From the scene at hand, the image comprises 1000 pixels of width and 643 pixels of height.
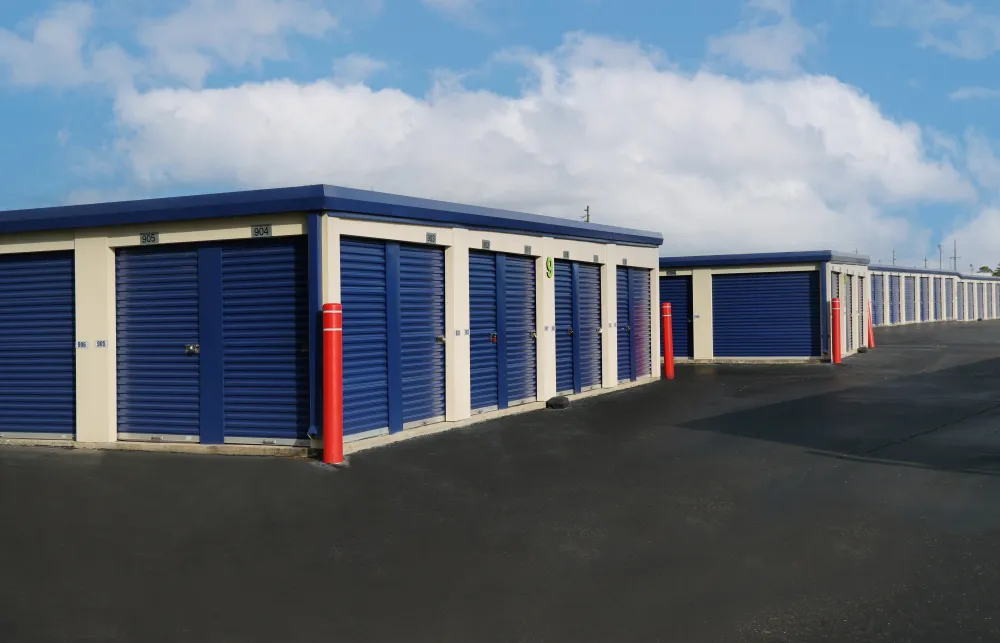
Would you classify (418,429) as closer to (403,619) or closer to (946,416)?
(403,619)

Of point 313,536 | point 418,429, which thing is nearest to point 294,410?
point 418,429

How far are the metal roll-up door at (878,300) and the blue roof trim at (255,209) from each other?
39790mm

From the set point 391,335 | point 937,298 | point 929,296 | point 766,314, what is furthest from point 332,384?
point 937,298

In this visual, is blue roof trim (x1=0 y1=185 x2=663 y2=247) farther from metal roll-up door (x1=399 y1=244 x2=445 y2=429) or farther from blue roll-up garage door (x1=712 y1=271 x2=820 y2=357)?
blue roll-up garage door (x1=712 y1=271 x2=820 y2=357)

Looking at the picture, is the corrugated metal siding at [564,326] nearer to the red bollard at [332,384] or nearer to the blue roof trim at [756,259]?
the red bollard at [332,384]

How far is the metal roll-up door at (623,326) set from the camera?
18719 mm

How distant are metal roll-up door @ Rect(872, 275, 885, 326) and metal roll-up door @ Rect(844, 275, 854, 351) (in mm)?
20886

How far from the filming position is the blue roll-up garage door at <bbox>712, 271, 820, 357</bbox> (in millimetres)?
24703

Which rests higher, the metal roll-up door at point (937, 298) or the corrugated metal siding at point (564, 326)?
the metal roll-up door at point (937, 298)

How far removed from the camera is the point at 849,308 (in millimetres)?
27656

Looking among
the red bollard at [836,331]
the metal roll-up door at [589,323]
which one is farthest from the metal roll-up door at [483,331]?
the red bollard at [836,331]

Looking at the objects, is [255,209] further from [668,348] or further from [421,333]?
[668,348]

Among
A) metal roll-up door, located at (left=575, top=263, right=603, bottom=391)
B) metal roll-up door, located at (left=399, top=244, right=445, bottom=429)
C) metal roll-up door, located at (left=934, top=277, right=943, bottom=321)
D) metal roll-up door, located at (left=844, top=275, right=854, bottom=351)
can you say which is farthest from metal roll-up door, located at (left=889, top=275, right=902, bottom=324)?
metal roll-up door, located at (left=399, top=244, right=445, bottom=429)

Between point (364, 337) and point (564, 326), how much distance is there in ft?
20.3
